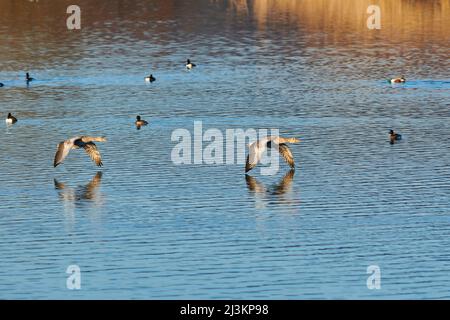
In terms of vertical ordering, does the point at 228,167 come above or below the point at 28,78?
below

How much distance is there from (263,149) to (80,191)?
696 cm

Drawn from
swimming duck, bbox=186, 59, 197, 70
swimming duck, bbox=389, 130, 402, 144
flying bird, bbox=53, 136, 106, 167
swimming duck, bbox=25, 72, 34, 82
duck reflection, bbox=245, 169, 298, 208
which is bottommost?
duck reflection, bbox=245, 169, 298, 208

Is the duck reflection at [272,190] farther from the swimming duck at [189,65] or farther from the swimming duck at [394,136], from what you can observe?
the swimming duck at [189,65]

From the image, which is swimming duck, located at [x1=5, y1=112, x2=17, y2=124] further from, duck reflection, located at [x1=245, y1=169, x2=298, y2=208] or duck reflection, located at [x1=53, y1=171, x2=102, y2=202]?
duck reflection, located at [x1=245, y1=169, x2=298, y2=208]

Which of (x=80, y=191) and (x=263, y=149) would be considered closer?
(x=80, y=191)

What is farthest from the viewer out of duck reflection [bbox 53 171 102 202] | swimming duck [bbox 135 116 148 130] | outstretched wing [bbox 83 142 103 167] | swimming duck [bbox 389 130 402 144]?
swimming duck [bbox 135 116 148 130]

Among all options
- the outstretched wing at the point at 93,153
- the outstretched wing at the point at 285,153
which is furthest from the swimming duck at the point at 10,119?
the outstretched wing at the point at 285,153

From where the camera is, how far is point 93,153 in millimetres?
50375

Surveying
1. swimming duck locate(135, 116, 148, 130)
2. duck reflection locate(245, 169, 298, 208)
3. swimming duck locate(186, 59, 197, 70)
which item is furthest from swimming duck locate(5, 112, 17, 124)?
swimming duck locate(186, 59, 197, 70)

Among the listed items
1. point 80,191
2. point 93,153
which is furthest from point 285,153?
point 80,191

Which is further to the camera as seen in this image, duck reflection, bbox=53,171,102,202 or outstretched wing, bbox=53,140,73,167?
outstretched wing, bbox=53,140,73,167

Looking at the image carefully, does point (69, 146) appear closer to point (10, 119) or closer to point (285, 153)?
point (285, 153)

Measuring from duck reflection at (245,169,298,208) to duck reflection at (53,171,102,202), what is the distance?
5.56m

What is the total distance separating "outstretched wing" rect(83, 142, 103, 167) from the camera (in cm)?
5004
